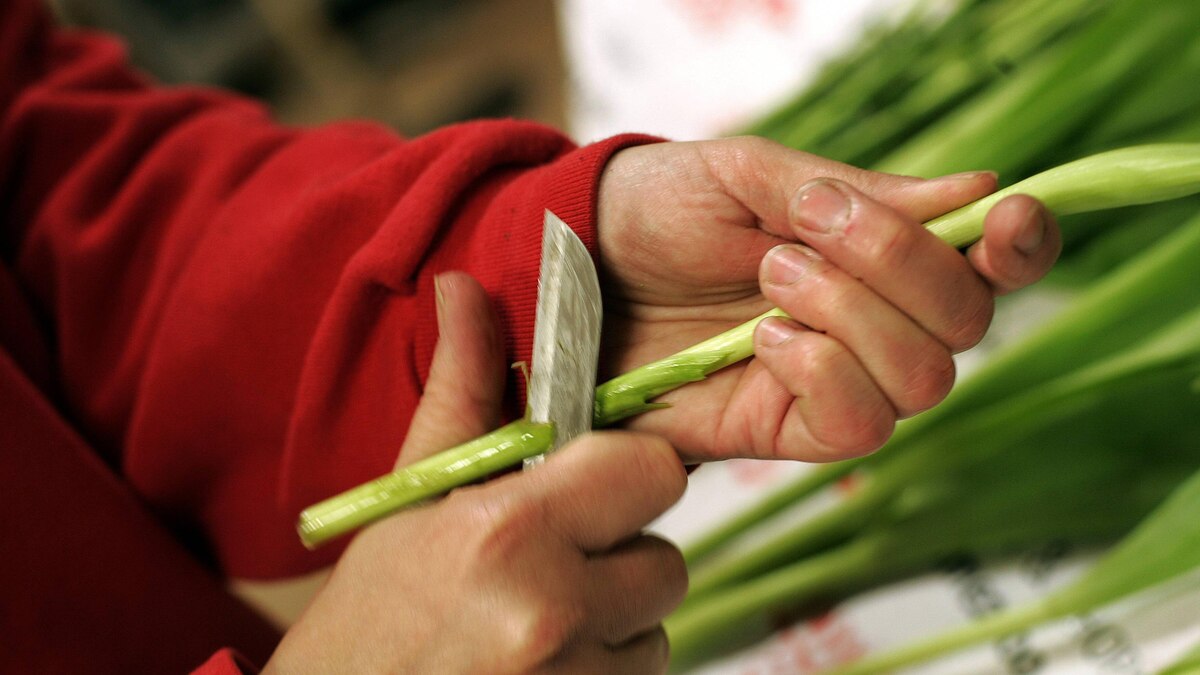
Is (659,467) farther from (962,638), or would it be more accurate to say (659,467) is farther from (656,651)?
(962,638)

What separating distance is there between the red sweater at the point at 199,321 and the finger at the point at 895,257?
0.12m

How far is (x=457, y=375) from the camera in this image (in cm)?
39

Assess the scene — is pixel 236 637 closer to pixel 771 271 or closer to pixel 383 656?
pixel 383 656

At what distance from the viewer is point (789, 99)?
79cm

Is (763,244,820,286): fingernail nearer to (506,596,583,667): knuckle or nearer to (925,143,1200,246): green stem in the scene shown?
(925,143,1200,246): green stem

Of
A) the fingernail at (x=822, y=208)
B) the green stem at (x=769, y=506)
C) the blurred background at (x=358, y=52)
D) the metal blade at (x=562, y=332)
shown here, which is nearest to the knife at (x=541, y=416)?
the metal blade at (x=562, y=332)

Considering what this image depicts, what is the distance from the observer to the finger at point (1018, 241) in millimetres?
309

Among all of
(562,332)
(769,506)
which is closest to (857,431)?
(562,332)

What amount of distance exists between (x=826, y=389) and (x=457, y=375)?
0.18 metres

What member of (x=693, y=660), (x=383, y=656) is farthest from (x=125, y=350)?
(x=693, y=660)

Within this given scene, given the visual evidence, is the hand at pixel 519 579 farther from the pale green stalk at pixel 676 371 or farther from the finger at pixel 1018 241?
the finger at pixel 1018 241

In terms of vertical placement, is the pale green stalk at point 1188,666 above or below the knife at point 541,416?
below

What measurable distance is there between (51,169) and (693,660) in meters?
0.64

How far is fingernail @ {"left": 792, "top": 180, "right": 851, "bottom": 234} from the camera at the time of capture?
0.33 metres
